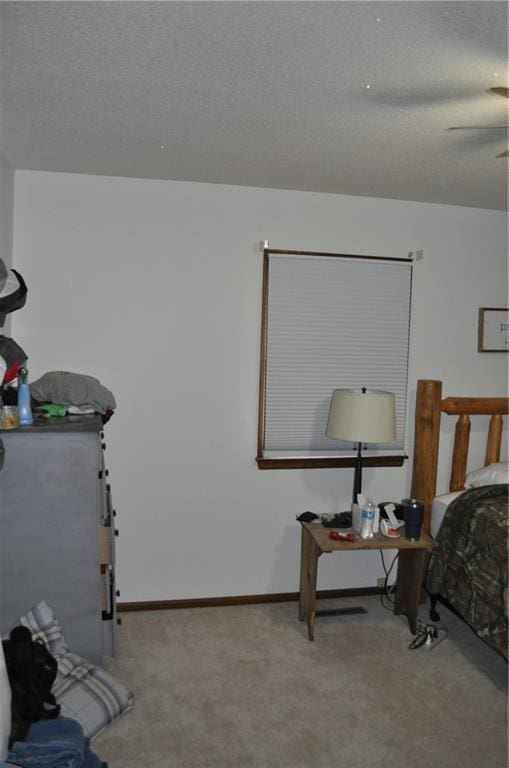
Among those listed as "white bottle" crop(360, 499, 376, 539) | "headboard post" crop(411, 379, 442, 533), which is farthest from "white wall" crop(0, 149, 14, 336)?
"headboard post" crop(411, 379, 442, 533)

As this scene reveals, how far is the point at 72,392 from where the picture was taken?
8.64 feet

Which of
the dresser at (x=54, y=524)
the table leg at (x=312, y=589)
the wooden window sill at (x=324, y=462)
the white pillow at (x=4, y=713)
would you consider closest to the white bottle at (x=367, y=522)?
the table leg at (x=312, y=589)

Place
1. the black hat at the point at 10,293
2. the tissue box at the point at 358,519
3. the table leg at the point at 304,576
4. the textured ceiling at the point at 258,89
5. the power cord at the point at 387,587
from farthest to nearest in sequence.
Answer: the power cord at the point at 387,587 < the table leg at the point at 304,576 < the tissue box at the point at 358,519 < the black hat at the point at 10,293 < the textured ceiling at the point at 258,89

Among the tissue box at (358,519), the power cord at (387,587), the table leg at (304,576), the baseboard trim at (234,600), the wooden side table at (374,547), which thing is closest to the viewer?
the wooden side table at (374,547)

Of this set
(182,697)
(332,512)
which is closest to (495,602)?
(332,512)

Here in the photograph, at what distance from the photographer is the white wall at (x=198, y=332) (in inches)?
125

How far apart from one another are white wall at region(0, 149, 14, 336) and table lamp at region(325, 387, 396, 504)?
1770 mm

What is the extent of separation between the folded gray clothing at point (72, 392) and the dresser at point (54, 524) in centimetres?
18

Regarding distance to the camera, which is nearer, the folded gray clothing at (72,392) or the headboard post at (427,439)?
the folded gray clothing at (72,392)

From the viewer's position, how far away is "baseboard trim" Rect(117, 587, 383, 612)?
11.1 feet

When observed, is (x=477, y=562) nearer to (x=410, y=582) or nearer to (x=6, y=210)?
(x=410, y=582)

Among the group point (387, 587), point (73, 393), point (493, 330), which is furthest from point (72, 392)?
point (493, 330)

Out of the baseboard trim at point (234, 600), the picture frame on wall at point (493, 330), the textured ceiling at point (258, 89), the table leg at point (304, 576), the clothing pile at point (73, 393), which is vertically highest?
the textured ceiling at point (258, 89)

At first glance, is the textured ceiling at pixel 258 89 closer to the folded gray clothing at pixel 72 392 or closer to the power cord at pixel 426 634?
the folded gray clothing at pixel 72 392
